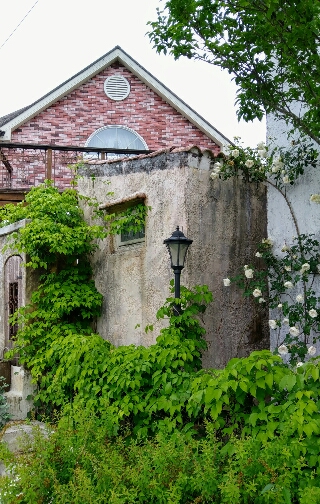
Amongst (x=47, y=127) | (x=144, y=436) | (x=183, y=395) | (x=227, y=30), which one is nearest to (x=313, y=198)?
(x=227, y=30)

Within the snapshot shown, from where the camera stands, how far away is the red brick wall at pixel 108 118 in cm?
1667

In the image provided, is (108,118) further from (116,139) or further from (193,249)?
(193,249)

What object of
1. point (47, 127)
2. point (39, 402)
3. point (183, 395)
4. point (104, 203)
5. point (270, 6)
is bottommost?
point (39, 402)

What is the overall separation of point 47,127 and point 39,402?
9.66m

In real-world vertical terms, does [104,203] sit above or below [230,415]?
above

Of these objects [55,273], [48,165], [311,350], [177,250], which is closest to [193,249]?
[177,250]

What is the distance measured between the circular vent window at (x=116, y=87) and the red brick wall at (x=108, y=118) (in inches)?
4.4

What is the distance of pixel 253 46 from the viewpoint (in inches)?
266

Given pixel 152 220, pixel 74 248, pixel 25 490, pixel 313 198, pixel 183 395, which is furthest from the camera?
pixel 74 248

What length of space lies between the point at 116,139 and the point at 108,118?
0.63 meters

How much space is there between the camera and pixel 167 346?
682 centimetres

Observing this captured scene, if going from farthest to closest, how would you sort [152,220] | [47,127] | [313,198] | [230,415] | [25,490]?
[47,127]
[152,220]
[313,198]
[230,415]
[25,490]

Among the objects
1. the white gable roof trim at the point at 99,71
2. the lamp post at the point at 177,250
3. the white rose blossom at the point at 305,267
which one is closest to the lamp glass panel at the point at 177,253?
the lamp post at the point at 177,250

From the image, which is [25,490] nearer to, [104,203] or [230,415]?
[230,415]
